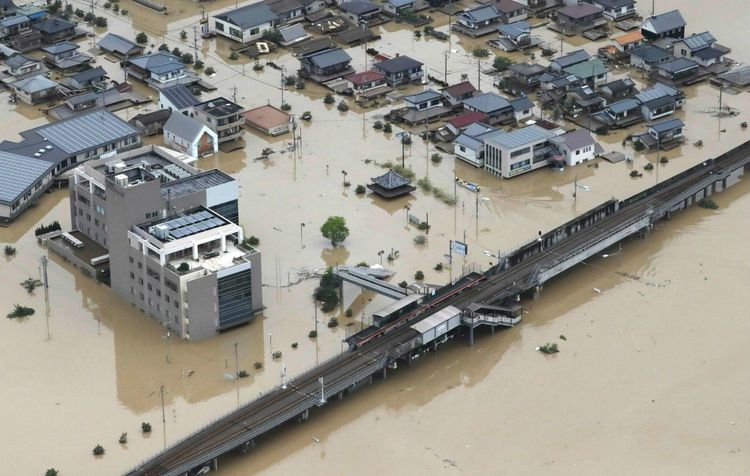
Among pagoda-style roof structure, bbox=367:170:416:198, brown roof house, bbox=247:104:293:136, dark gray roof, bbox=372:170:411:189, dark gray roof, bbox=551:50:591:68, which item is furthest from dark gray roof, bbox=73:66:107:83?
dark gray roof, bbox=551:50:591:68

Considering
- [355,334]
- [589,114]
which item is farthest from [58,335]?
[589,114]

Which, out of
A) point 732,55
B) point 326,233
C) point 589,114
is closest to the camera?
point 326,233

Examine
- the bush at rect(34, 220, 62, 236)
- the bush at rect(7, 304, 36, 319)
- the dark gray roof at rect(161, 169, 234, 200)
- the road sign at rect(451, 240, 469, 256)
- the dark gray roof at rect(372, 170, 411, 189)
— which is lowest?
the bush at rect(7, 304, 36, 319)

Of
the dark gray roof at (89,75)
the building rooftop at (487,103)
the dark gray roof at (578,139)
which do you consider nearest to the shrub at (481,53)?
the building rooftop at (487,103)

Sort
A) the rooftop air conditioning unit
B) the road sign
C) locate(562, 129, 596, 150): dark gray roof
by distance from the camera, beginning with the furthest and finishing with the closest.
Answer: locate(562, 129, 596, 150): dark gray roof → the road sign → the rooftop air conditioning unit

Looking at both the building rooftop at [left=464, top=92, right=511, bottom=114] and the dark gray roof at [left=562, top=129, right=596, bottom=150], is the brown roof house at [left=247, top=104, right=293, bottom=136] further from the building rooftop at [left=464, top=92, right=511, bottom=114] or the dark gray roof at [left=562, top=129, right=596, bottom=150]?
the dark gray roof at [left=562, top=129, right=596, bottom=150]

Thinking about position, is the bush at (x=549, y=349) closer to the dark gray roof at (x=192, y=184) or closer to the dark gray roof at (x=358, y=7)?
the dark gray roof at (x=192, y=184)

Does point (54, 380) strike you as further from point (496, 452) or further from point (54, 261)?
point (496, 452)
